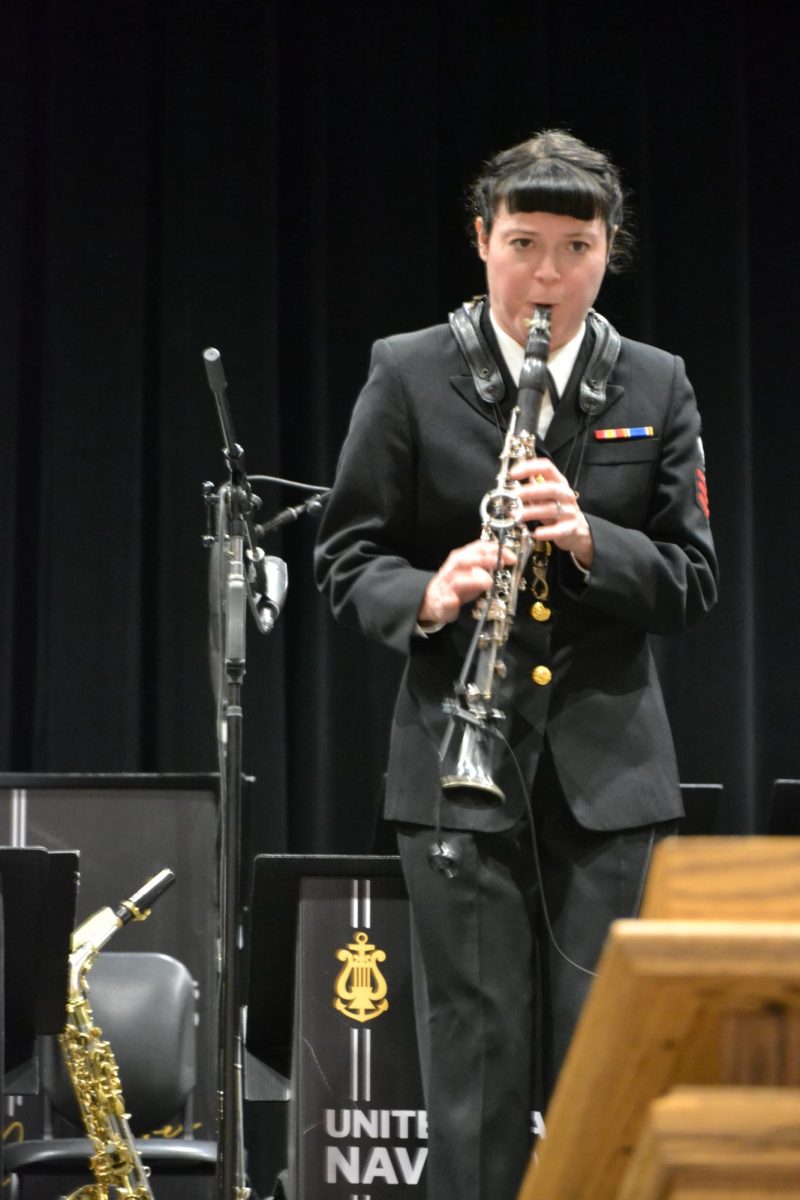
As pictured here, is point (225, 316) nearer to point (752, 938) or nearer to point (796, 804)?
point (796, 804)

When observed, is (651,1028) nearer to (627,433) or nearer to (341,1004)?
(627,433)

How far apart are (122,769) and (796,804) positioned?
2.16m

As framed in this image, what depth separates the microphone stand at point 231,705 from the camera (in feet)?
9.09

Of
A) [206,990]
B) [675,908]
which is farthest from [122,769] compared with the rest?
[675,908]

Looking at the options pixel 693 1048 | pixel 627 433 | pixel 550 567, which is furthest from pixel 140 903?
pixel 693 1048

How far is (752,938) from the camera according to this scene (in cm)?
79

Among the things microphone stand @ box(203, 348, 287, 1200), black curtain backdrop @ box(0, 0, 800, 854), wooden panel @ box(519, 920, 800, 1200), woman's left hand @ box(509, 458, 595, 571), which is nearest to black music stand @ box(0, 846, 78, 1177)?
microphone stand @ box(203, 348, 287, 1200)

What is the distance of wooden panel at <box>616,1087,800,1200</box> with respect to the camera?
2.69 ft

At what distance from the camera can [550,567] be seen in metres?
2.27

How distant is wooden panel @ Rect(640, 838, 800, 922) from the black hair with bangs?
5.03 feet

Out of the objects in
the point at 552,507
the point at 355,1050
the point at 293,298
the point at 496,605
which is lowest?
the point at 355,1050

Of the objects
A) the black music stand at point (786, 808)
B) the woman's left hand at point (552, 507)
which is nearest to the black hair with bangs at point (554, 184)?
the woman's left hand at point (552, 507)

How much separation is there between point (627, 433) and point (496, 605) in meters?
0.39

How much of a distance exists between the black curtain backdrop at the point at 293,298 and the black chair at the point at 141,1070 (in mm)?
1017
